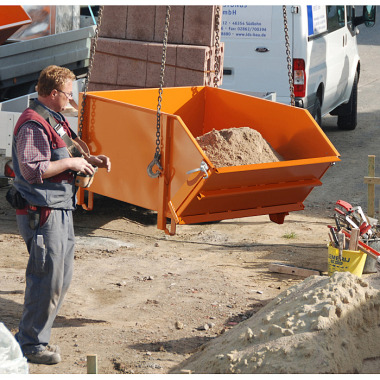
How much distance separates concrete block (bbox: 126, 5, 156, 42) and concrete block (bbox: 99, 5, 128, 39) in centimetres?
6

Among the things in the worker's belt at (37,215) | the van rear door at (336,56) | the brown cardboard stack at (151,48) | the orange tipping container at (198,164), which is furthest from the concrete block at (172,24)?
the worker's belt at (37,215)

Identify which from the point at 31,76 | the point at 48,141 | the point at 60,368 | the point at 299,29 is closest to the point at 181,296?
the point at 60,368

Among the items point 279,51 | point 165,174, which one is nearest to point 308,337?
point 165,174

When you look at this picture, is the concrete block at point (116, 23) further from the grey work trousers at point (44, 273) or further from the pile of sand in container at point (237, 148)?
the grey work trousers at point (44, 273)

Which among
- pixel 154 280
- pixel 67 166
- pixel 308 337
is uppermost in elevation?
pixel 67 166

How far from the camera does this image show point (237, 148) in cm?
709

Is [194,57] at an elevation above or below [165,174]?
above

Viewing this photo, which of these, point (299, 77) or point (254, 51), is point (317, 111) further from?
point (254, 51)

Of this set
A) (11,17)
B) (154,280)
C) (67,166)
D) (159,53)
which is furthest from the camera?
(11,17)

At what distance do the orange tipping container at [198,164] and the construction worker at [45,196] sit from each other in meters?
1.17

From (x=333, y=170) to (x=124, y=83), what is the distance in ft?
12.3

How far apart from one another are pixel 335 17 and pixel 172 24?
12.0 feet

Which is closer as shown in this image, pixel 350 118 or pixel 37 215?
pixel 37 215

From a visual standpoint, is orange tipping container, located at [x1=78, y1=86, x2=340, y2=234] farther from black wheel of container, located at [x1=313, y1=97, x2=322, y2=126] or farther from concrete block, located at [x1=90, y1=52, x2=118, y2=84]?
black wheel of container, located at [x1=313, y1=97, x2=322, y2=126]
